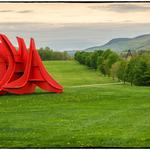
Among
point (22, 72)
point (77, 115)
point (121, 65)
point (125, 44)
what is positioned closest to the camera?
point (77, 115)

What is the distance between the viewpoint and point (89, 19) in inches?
380

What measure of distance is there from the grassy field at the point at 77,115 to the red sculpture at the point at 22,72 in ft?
0.62

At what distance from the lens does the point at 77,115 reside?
951 centimetres

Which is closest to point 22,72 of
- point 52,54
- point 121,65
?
point 52,54

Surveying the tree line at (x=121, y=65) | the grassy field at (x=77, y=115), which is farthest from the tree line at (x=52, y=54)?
the tree line at (x=121, y=65)

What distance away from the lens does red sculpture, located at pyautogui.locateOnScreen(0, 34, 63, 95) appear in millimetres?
11227

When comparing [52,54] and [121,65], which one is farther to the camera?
[121,65]

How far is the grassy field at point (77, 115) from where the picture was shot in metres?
8.22

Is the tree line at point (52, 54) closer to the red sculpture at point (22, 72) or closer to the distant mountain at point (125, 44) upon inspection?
the red sculpture at point (22, 72)

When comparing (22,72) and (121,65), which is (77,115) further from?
(22,72)

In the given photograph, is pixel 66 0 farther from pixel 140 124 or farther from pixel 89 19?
pixel 140 124

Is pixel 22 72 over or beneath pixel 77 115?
over

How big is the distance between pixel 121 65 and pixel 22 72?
95.5 inches

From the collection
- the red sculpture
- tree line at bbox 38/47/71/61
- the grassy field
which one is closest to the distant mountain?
tree line at bbox 38/47/71/61
